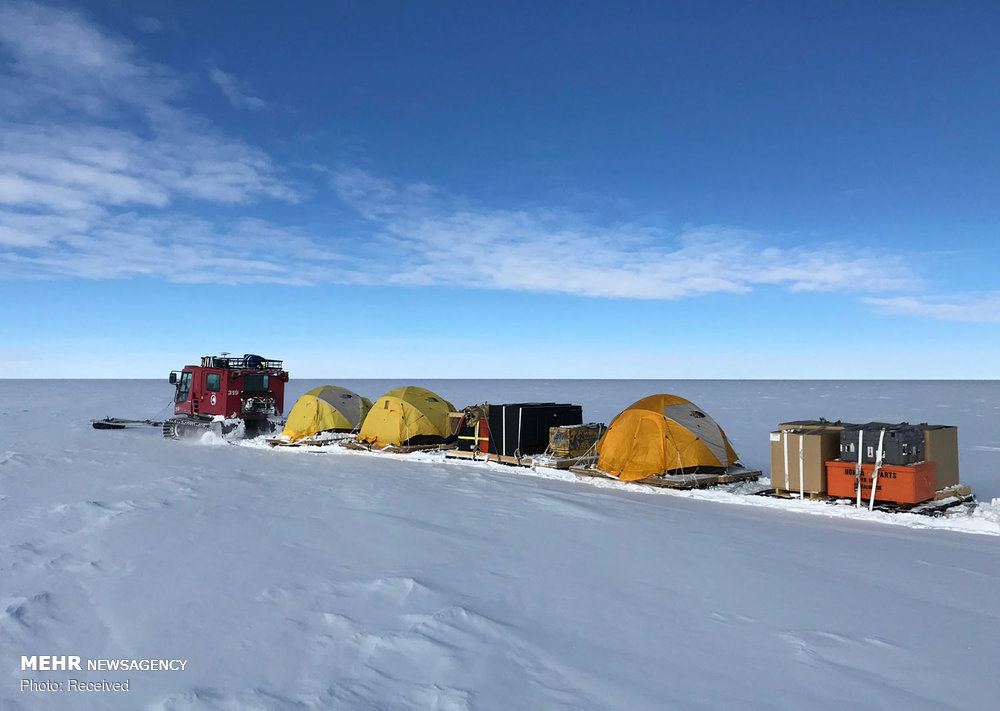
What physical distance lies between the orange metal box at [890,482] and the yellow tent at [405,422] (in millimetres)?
12184

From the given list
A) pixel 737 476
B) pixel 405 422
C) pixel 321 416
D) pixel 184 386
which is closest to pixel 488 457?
pixel 405 422

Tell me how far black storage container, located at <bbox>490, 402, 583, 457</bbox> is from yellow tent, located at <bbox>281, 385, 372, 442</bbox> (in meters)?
6.99

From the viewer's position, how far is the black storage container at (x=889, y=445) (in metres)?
10.9

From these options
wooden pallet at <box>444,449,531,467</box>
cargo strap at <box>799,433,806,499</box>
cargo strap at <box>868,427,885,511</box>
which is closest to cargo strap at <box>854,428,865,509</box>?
cargo strap at <box>868,427,885,511</box>

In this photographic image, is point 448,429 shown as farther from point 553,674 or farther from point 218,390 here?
point 553,674

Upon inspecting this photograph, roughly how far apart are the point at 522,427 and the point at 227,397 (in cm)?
1199

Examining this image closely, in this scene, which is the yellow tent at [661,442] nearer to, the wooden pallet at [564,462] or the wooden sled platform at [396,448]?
the wooden pallet at [564,462]

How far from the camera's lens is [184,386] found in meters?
24.2

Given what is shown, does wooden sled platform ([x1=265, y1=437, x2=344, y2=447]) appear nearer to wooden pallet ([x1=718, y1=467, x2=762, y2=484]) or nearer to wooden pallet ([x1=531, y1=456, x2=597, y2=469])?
wooden pallet ([x1=531, y1=456, x2=597, y2=469])

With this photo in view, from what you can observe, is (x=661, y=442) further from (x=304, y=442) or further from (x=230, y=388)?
(x=230, y=388)

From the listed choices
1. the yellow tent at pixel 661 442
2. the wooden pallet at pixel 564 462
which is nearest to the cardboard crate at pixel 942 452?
the yellow tent at pixel 661 442

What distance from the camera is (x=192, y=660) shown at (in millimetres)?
5285

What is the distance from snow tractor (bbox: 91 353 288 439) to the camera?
23.1m

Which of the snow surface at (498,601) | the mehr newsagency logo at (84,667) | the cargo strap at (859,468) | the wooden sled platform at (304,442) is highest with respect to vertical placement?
the cargo strap at (859,468)
